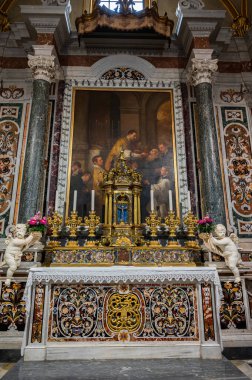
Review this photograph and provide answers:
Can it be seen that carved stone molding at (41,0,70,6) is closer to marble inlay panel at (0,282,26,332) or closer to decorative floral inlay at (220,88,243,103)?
decorative floral inlay at (220,88,243,103)

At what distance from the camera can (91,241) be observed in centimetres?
541

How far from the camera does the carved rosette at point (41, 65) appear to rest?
6.62m

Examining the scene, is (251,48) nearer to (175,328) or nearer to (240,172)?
(240,172)

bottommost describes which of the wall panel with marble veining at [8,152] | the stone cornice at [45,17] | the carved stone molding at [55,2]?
the wall panel with marble veining at [8,152]

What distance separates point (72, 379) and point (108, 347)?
929 millimetres

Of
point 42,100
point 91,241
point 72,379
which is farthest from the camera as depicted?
point 42,100

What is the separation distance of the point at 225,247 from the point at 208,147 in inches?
80.9

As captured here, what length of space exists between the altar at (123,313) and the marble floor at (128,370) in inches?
7.6

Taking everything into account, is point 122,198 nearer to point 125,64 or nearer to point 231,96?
point 125,64

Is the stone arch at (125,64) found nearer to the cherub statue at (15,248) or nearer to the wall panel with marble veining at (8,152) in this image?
the wall panel with marble veining at (8,152)

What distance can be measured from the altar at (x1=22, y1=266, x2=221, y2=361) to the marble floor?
0.19 metres

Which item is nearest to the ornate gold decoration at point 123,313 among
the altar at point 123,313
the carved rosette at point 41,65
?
the altar at point 123,313

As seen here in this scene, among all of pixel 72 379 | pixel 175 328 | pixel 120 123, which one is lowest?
pixel 72 379

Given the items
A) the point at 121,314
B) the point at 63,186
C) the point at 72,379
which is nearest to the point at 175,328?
the point at 121,314
